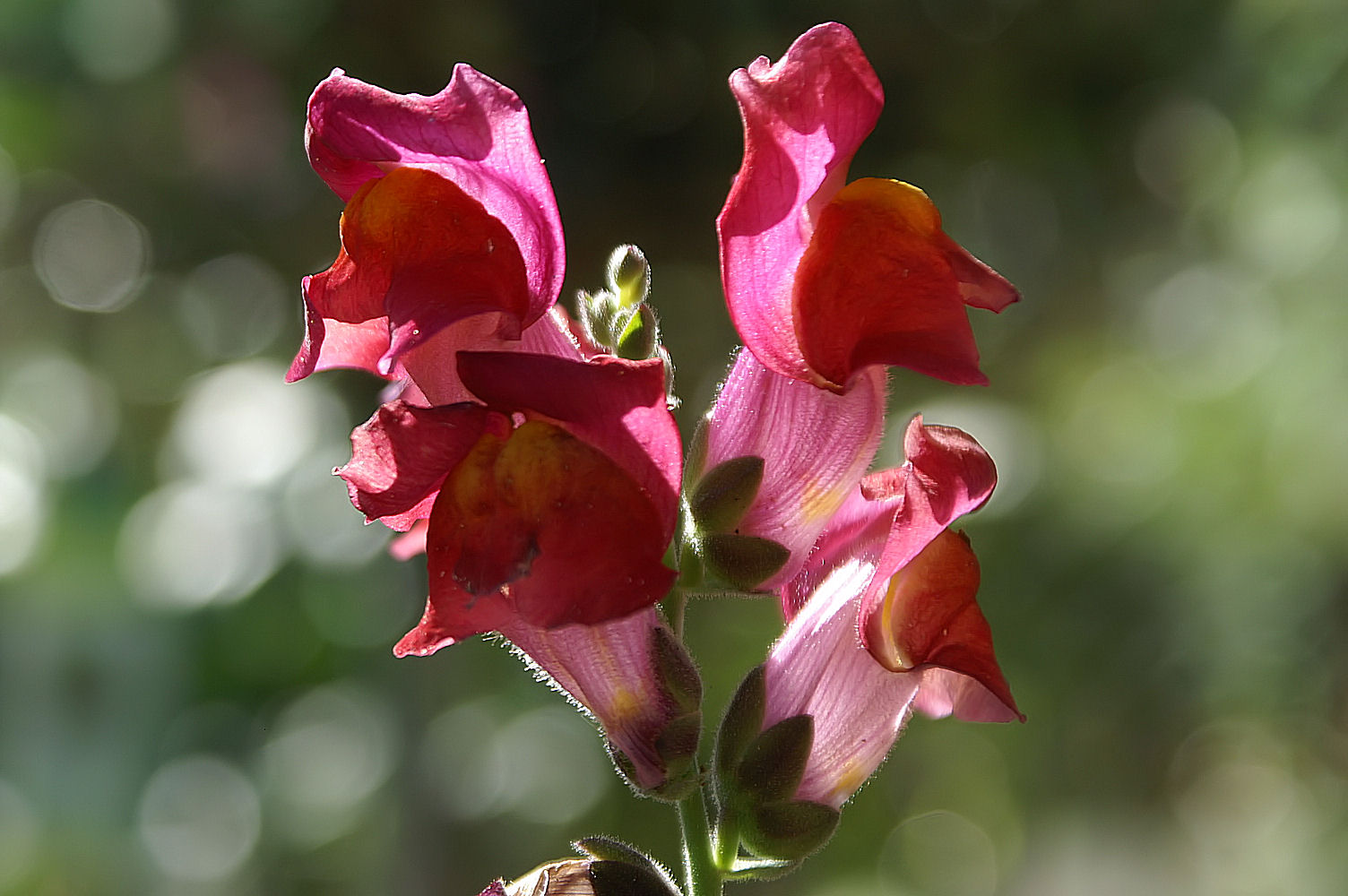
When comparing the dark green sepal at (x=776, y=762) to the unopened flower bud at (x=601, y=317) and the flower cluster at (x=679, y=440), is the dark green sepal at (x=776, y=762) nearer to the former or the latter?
the flower cluster at (x=679, y=440)

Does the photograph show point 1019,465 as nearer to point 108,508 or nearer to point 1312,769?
point 1312,769

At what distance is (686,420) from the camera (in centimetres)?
284

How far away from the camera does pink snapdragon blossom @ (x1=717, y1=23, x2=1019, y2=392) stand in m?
0.38

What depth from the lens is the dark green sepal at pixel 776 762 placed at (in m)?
0.43

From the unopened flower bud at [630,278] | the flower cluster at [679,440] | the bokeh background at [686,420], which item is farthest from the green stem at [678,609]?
the bokeh background at [686,420]

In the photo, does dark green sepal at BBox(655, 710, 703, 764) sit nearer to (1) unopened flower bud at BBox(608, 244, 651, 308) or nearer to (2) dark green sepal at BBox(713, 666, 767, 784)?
(2) dark green sepal at BBox(713, 666, 767, 784)

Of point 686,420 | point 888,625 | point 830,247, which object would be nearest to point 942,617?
point 888,625

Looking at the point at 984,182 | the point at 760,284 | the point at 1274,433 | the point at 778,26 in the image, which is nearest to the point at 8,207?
the point at 778,26

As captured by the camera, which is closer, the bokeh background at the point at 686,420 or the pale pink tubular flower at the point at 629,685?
the pale pink tubular flower at the point at 629,685

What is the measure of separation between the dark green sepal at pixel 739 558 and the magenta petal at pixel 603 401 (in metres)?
0.08

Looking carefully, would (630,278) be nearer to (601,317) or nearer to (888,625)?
(601,317)

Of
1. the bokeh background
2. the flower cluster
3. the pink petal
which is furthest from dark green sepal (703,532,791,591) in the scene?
the bokeh background

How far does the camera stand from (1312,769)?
92.8 inches

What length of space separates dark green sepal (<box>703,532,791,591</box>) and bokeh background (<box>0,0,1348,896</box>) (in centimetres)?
160
